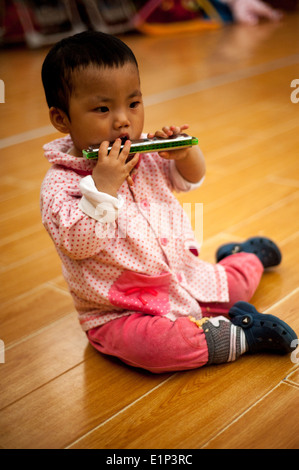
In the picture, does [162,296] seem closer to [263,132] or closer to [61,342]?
[61,342]

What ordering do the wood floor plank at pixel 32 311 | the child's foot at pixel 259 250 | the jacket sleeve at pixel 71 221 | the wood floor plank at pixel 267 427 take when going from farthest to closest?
1. the child's foot at pixel 259 250
2. the wood floor plank at pixel 32 311
3. the jacket sleeve at pixel 71 221
4. the wood floor plank at pixel 267 427

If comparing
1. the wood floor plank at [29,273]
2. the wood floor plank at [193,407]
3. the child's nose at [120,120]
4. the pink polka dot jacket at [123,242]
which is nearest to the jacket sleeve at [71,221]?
the pink polka dot jacket at [123,242]

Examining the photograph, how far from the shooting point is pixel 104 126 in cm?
83

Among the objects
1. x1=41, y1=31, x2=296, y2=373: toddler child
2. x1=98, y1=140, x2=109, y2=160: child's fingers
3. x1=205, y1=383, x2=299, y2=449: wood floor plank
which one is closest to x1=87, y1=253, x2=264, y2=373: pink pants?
x1=41, y1=31, x2=296, y2=373: toddler child

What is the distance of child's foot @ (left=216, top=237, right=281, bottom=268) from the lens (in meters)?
1.09

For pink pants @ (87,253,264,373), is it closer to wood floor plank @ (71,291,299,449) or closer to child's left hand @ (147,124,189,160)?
wood floor plank @ (71,291,299,449)

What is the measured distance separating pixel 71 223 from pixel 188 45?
12.3 feet

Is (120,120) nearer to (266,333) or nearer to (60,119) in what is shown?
(60,119)

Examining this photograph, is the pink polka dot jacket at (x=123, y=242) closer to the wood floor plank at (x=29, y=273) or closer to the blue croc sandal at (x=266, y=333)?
the blue croc sandal at (x=266, y=333)

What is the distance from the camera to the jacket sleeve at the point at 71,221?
0.79 meters

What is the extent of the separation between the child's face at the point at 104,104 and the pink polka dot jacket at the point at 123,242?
2.3 inches

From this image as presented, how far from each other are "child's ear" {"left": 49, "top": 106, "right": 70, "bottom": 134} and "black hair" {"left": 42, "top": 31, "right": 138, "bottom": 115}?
0.01 meters

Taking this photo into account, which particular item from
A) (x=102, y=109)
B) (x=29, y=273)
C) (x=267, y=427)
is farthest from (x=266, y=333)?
(x=29, y=273)

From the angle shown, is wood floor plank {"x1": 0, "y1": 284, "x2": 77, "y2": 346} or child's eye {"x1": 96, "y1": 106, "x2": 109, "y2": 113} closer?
child's eye {"x1": 96, "y1": 106, "x2": 109, "y2": 113}
